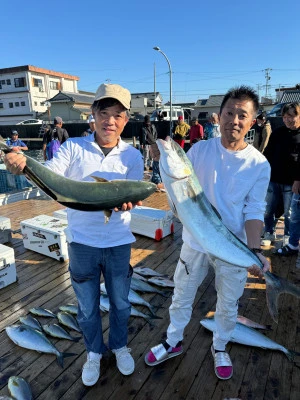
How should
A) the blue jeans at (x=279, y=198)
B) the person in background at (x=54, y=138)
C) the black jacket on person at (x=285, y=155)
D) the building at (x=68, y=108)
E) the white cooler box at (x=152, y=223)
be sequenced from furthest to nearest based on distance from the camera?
the building at (x=68, y=108) → the person in background at (x=54, y=138) → the white cooler box at (x=152, y=223) → the blue jeans at (x=279, y=198) → the black jacket on person at (x=285, y=155)

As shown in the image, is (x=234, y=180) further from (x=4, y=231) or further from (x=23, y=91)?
(x=23, y=91)

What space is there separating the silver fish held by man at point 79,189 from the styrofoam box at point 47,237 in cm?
325

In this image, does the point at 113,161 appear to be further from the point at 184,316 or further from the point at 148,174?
the point at 148,174

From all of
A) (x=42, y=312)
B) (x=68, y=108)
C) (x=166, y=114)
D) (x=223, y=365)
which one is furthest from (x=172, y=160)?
(x=68, y=108)

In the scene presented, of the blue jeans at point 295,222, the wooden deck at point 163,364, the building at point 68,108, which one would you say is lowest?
the wooden deck at point 163,364

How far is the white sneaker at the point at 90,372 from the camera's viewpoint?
2627 millimetres

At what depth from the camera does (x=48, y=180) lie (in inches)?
75.5

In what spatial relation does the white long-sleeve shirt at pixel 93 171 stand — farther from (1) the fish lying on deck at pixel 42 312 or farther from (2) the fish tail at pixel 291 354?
(2) the fish tail at pixel 291 354

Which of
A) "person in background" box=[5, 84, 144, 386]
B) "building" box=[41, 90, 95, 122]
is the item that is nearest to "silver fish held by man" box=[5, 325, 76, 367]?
"person in background" box=[5, 84, 144, 386]

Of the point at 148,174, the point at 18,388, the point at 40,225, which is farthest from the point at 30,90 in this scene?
the point at 18,388

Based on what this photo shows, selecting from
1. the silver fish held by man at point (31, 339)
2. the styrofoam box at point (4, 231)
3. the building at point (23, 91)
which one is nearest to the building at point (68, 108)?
the building at point (23, 91)

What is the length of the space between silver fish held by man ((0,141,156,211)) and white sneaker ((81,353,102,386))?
5.38ft

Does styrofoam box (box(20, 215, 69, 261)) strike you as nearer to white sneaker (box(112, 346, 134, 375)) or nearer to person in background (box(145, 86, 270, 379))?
white sneaker (box(112, 346, 134, 375))

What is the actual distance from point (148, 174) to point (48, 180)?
11.2 metres
